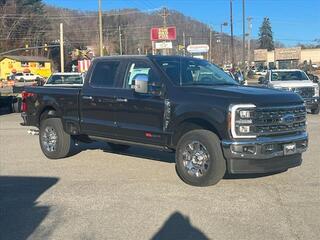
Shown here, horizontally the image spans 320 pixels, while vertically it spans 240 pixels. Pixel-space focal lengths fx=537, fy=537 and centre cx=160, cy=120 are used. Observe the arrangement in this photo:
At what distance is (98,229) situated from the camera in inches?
229

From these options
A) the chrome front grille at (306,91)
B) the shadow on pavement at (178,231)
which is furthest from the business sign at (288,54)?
the shadow on pavement at (178,231)

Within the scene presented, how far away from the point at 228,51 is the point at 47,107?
13365 centimetres

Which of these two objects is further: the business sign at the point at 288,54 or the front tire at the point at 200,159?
the business sign at the point at 288,54

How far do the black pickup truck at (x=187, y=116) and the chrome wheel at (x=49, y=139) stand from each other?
0.08m

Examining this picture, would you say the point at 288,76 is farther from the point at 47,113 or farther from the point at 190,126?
the point at 190,126

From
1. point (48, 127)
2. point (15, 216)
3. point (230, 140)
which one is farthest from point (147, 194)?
point (48, 127)

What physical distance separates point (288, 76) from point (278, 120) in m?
15.2

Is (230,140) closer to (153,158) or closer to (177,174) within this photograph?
(177,174)

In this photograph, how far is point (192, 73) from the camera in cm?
895

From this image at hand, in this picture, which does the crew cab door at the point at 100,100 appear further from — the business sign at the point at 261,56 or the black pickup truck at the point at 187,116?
the business sign at the point at 261,56

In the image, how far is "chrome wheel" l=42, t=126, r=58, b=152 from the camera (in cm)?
1067

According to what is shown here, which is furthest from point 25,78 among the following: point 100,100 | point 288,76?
point 100,100

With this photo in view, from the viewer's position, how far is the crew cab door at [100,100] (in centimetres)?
941

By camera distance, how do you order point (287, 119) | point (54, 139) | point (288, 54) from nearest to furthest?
point (287, 119) → point (54, 139) → point (288, 54)
